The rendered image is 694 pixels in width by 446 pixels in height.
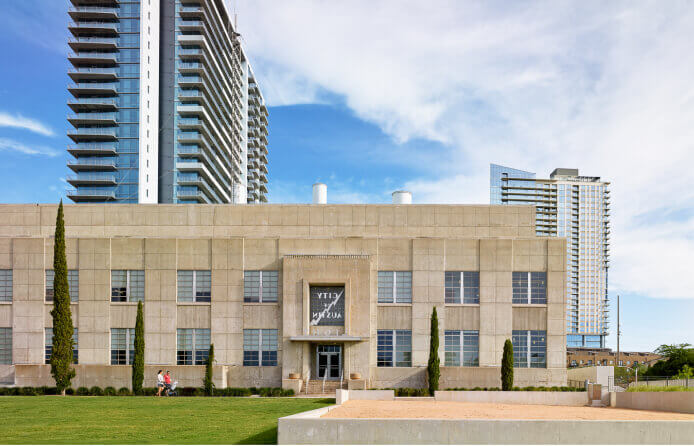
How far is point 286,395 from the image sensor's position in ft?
125

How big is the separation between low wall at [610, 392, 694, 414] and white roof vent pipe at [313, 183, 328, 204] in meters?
23.5

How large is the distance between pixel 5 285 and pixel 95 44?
64521 millimetres

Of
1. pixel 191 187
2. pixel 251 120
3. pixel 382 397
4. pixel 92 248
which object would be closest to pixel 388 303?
pixel 382 397

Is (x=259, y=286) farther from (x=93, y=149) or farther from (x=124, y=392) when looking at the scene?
(x=93, y=149)

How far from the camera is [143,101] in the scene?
320 ft

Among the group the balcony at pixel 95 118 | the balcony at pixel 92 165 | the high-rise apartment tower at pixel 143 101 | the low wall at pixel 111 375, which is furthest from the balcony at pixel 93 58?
the low wall at pixel 111 375

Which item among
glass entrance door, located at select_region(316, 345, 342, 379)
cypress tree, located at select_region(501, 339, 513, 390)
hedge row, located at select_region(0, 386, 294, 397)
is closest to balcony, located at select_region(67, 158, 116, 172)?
hedge row, located at select_region(0, 386, 294, 397)

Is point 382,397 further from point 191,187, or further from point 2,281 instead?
point 191,187

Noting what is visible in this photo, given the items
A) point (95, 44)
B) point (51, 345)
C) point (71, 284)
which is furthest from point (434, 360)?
point (95, 44)

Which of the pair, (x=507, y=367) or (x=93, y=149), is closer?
(x=507, y=367)

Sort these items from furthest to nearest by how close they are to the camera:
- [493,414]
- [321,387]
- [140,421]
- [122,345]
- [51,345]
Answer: [51,345] → [122,345] → [321,387] → [493,414] → [140,421]

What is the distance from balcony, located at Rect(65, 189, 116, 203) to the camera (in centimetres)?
9688

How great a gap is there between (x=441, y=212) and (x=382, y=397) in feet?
48.9

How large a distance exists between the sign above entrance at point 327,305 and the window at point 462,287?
7.04m
